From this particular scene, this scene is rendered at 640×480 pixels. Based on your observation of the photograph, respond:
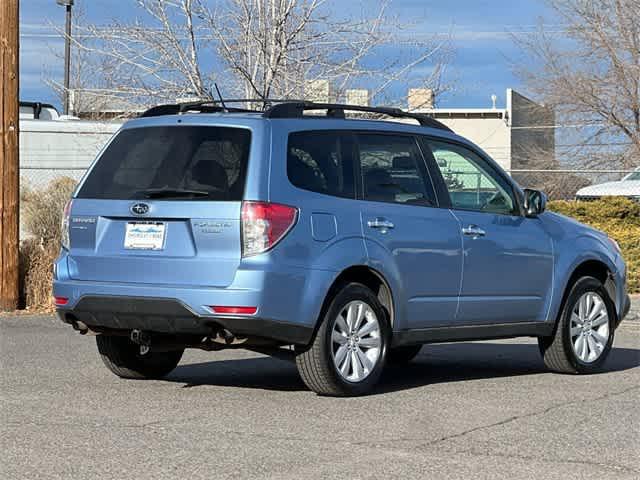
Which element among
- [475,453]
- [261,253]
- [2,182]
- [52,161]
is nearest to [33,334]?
[2,182]

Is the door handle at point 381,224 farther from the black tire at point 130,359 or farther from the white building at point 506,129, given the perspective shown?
the white building at point 506,129

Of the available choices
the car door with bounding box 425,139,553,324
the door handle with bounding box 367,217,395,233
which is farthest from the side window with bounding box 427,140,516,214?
the door handle with bounding box 367,217,395,233

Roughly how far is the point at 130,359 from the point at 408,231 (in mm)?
2300

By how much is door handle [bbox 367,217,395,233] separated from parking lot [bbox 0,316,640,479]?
1.18 m

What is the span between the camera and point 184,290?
8.59 metres

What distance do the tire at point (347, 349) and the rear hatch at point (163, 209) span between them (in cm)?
84

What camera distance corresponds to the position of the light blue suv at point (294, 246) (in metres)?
8.56

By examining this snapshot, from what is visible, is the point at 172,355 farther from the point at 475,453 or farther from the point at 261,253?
the point at 475,453

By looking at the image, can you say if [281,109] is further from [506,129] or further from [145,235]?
[506,129]

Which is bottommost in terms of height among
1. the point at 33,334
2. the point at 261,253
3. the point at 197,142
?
the point at 33,334

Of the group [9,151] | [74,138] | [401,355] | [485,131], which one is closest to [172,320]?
[401,355]

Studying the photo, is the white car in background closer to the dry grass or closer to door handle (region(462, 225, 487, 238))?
the dry grass

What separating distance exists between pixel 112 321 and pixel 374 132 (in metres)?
2.40

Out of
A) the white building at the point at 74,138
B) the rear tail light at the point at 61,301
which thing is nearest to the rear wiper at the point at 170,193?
the rear tail light at the point at 61,301
